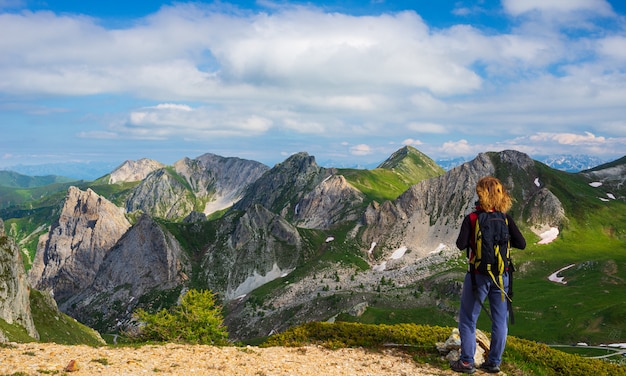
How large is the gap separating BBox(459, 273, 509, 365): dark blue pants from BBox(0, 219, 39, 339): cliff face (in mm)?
54046

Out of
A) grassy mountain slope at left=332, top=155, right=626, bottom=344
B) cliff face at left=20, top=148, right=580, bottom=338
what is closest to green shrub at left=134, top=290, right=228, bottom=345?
grassy mountain slope at left=332, top=155, right=626, bottom=344

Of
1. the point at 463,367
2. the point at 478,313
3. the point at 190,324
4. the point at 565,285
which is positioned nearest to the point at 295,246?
the point at 565,285

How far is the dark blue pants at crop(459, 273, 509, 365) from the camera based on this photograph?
49.7ft

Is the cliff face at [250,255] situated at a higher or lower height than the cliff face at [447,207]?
lower

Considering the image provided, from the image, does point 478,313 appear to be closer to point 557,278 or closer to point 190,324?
point 190,324

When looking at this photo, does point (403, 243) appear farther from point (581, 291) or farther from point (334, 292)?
point (581, 291)

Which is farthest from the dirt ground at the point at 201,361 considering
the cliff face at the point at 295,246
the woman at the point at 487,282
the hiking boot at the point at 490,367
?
the cliff face at the point at 295,246

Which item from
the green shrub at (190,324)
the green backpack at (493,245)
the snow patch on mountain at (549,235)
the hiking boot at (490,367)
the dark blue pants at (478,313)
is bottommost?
the snow patch on mountain at (549,235)

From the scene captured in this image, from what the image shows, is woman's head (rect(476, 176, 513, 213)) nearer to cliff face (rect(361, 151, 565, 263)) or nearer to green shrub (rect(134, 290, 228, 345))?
green shrub (rect(134, 290, 228, 345))

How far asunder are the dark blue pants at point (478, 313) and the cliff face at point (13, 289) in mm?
54046

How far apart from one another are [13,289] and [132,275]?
143071 mm

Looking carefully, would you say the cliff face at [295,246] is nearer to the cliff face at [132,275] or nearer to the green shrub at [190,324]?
the cliff face at [132,275]

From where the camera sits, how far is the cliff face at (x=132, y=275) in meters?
174

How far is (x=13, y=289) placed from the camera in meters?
53.9
